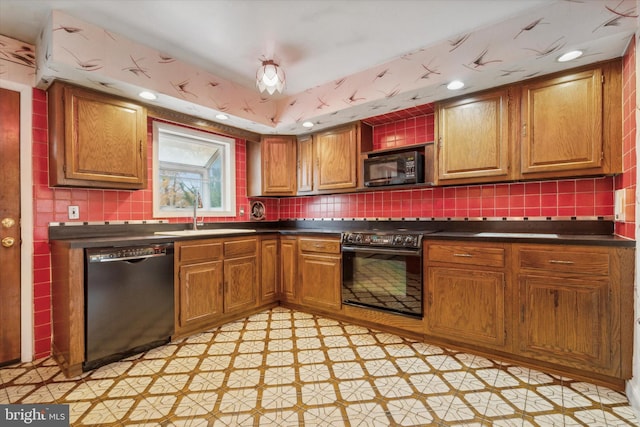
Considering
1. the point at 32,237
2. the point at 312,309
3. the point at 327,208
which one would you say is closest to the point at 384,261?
the point at 312,309

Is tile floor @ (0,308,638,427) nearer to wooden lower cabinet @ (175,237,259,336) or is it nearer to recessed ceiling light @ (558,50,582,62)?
wooden lower cabinet @ (175,237,259,336)

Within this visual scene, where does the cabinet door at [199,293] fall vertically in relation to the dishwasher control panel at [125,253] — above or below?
below

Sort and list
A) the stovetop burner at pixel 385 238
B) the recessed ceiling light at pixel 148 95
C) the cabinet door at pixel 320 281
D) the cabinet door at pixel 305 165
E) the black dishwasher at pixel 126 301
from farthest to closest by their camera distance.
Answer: the cabinet door at pixel 305 165 → the cabinet door at pixel 320 281 → the stovetop burner at pixel 385 238 → the recessed ceiling light at pixel 148 95 → the black dishwasher at pixel 126 301

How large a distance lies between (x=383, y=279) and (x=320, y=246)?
2.42ft

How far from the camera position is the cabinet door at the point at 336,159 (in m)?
3.20

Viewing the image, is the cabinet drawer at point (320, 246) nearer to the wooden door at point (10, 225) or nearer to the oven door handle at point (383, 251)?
the oven door handle at point (383, 251)

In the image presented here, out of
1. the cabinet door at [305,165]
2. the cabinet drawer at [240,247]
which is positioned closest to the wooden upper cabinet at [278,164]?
the cabinet door at [305,165]

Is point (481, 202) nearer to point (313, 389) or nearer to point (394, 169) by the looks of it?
point (394, 169)

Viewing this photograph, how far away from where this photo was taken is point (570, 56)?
189cm

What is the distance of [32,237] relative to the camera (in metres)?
2.25

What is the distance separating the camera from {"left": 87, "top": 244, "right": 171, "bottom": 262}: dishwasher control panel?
80.4 inches

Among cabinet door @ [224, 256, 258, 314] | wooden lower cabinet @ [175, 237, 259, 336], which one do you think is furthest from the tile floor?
cabinet door @ [224, 256, 258, 314]

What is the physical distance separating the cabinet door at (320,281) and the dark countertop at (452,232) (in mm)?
275

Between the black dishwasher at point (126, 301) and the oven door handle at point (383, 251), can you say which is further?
the oven door handle at point (383, 251)
